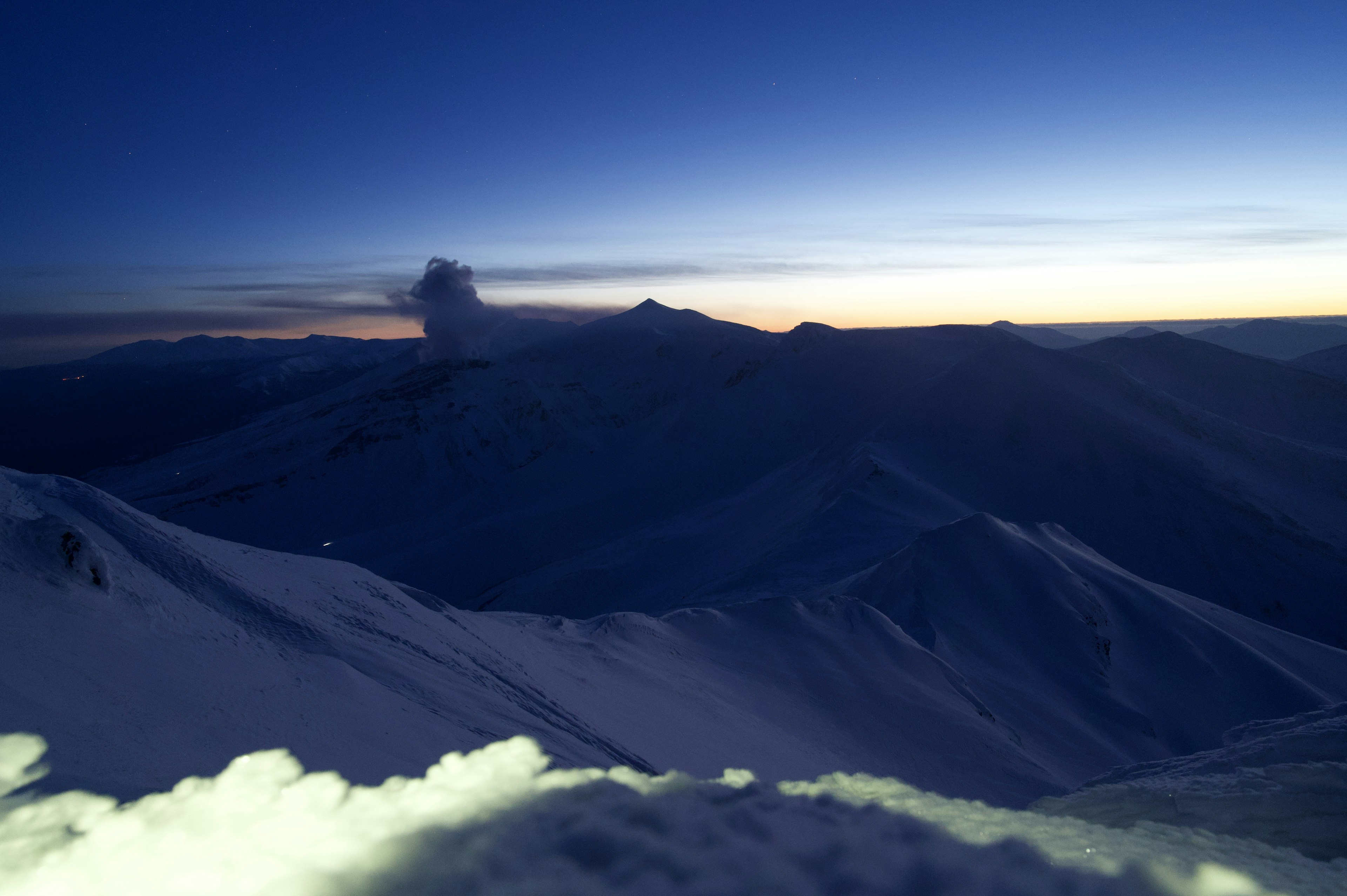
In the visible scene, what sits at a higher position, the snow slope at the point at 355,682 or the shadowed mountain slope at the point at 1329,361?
the shadowed mountain slope at the point at 1329,361

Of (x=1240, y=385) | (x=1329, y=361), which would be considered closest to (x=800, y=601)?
(x=1240, y=385)

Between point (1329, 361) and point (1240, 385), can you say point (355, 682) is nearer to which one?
Answer: point (1240, 385)

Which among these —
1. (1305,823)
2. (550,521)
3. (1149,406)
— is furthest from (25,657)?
(1149,406)

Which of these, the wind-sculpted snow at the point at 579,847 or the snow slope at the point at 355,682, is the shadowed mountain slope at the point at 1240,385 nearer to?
the snow slope at the point at 355,682

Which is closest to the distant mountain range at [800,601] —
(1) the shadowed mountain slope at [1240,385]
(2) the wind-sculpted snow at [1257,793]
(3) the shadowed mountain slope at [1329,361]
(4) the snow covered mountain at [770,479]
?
(2) the wind-sculpted snow at [1257,793]

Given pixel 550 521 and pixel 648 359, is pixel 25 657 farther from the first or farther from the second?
pixel 648 359

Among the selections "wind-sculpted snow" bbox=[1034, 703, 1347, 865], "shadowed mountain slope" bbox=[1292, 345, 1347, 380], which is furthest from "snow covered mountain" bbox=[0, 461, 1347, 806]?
"shadowed mountain slope" bbox=[1292, 345, 1347, 380]
